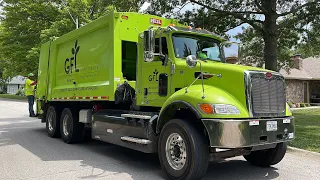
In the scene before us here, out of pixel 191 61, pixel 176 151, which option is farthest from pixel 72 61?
pixel 176 151

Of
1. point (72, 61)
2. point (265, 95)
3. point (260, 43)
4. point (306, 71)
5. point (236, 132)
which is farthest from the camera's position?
point (306, 71)

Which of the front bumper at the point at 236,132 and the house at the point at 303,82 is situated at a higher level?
the house at the point at 303,82

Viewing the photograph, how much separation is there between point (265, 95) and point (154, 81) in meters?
2.13

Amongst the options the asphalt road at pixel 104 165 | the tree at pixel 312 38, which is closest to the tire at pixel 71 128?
the asphalt road at pixel 104 165

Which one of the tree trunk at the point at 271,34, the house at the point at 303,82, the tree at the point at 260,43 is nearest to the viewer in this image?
the tree trunk at the point at 271,34

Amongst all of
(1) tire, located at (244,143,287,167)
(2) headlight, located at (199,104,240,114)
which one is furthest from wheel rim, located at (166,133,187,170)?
(1) tire, located at (244,143,287,167)

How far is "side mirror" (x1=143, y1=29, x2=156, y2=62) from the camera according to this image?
6.04 metres

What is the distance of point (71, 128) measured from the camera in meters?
9.36

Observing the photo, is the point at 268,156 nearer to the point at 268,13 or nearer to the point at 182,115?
the point at 182,115

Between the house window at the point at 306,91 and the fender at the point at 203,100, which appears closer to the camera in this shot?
the fender at the point at 203,100

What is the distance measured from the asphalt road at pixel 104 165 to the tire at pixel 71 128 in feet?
1.29

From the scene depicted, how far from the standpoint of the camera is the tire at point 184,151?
5039mm

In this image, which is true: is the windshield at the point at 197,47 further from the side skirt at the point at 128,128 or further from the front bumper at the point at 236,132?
the front bumper at the point at 236,132

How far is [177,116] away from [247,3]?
9.18 meters
